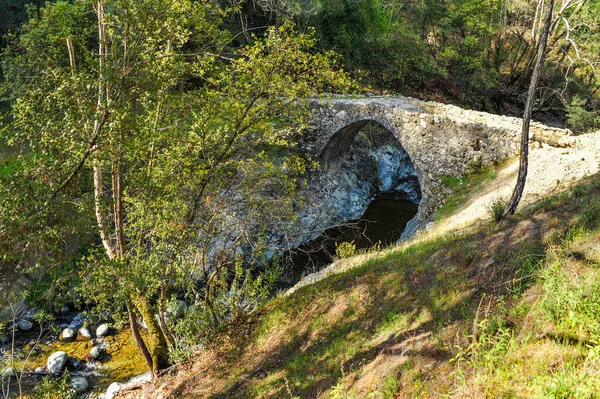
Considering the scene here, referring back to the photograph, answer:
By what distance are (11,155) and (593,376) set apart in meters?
22.3

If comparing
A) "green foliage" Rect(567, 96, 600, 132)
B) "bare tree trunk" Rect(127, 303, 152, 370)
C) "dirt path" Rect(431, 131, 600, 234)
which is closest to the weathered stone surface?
"bare tree trunk" Rect(127, 303, 152, 370)

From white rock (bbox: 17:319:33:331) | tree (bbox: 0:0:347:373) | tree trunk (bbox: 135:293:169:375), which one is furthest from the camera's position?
white rock (bbox: 17:319:33:331)

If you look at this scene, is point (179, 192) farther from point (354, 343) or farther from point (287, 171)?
point (287, 171)

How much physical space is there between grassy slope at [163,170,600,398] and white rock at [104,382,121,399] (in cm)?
189

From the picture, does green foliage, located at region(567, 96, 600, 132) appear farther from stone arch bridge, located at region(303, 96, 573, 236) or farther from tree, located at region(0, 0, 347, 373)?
tree, located at region(0, 0, 347, 373)

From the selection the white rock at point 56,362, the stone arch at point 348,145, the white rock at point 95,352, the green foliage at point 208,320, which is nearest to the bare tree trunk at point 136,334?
the green foliage at point 208,320

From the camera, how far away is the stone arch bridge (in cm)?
1482

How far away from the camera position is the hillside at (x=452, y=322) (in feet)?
15.1

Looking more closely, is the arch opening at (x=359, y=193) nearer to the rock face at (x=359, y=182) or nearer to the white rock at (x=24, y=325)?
the rock face at (x=359, y=182)

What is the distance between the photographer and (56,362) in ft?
39.1

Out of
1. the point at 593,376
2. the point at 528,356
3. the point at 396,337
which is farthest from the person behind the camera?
the point at 396,337

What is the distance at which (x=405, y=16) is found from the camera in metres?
29.8

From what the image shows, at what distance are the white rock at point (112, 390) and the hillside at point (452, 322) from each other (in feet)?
2.36

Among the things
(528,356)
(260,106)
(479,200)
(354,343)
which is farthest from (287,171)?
(528,356)
